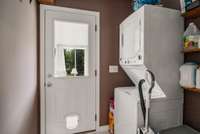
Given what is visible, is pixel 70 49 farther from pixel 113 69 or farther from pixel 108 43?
pixel 113 69

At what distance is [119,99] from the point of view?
2068 millimetres

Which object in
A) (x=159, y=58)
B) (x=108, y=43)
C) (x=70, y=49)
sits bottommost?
(x=159, y=58)

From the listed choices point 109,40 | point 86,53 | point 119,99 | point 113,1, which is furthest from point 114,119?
point 113,1

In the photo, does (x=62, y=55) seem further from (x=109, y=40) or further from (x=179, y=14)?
(x=179, y=14)

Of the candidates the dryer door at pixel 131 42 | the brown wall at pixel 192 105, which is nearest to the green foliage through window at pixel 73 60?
the dryer door at pixel 131 42

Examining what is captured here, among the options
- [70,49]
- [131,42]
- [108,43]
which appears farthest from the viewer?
[108,43]

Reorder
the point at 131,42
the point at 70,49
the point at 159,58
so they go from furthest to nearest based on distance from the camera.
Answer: the point at 70,49 → the point at 131,42 → the point at 159,58

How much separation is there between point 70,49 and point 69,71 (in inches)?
14.6

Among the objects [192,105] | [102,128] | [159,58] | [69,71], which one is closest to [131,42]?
[159,58]

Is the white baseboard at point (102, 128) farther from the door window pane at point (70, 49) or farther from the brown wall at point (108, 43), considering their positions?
the door window pane at point (70, 49)

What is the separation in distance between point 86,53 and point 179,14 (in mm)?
1480

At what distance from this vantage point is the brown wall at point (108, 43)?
2562mm

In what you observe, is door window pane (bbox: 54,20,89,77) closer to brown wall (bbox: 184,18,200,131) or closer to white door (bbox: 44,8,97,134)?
white door (bbox: 44,8,97,134)

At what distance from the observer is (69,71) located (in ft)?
7.77
